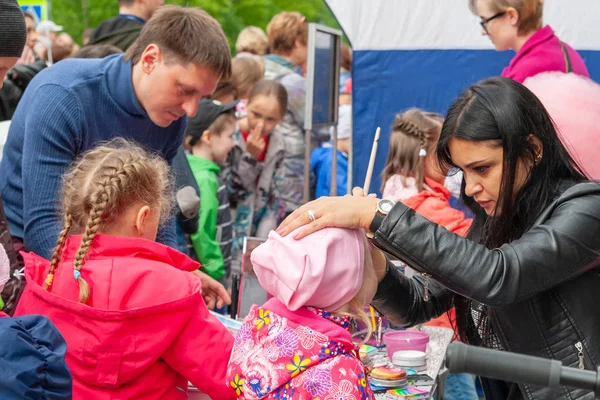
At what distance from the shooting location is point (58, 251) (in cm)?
261

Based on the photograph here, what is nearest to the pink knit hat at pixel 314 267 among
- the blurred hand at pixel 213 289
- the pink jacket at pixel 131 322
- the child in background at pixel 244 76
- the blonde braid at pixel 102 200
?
the pink jacket at pixel 131 322

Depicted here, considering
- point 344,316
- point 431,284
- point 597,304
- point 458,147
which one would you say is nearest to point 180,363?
point 344,316

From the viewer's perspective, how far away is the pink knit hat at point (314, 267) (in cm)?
222

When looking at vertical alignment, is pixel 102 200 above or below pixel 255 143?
above

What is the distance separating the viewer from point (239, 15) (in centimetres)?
2169

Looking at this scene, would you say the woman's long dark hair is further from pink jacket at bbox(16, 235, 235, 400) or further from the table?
pink jacket at bbox(16, 235, 235, 400)

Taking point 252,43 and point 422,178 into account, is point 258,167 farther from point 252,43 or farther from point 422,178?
point 252,43

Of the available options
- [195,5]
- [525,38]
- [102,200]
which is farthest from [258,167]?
[195,5]

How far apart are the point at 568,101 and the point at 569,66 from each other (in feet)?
1.69

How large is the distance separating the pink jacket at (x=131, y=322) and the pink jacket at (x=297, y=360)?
0.90 feet

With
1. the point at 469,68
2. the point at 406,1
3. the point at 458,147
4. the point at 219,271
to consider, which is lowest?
the point at 219,271

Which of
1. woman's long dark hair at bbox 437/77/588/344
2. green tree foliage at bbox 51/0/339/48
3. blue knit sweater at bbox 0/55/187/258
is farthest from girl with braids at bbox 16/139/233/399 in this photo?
green tree foliage at bbox 51/0/339/48

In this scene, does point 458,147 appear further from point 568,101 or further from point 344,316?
point 568,101

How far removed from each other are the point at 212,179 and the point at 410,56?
1782 mm
